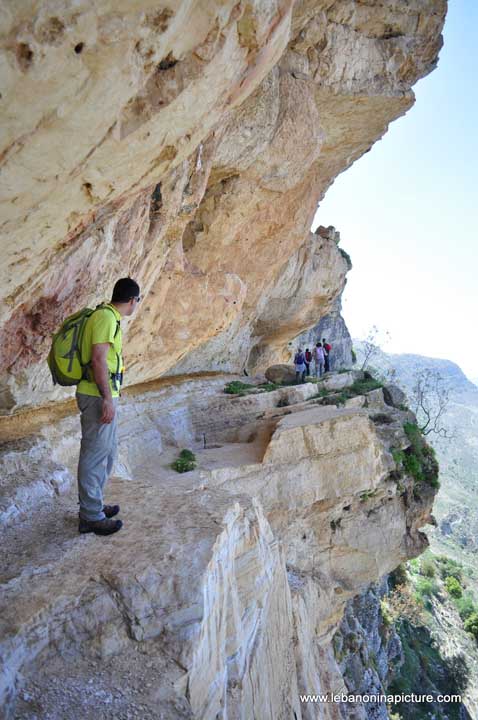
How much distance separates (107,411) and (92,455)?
1.27ft

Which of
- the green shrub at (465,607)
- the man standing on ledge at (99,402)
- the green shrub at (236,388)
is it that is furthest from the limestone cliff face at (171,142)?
the green shrub at (465,607)

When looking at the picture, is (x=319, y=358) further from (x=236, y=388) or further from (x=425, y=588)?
(x=425, y=588)

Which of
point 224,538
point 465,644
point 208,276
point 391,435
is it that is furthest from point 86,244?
point 465,644

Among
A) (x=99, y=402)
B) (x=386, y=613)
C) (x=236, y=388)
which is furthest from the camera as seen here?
(x=386, y=613)

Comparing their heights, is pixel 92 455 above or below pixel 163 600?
above

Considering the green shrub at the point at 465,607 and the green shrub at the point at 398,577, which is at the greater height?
the green shrub at the point at 398,577

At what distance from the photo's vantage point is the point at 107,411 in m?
3.46

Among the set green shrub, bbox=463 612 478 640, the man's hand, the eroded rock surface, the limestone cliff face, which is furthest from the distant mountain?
the man's hand

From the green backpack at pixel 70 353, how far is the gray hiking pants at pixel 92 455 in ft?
0.53

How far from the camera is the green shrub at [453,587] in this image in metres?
36.1

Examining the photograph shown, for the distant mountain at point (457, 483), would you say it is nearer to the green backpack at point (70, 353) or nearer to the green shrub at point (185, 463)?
the green shrub at point (185, 463)

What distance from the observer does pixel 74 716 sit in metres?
2.27

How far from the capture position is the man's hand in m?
3.44

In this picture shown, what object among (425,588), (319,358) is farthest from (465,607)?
(319,358)
